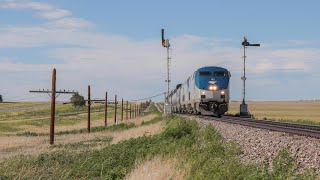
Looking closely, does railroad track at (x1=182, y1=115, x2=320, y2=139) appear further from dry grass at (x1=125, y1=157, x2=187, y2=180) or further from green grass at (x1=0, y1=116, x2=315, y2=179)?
dry grass at (x1=125, y1=157, x2=187, y2=180)

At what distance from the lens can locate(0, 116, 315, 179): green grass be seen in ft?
32.8

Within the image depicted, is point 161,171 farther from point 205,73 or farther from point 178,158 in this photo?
point 205,73

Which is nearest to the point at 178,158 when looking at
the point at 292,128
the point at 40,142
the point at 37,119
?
the point at 292,128

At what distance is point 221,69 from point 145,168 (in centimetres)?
2908

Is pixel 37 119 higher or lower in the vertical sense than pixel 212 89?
lower

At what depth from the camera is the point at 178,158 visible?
14.4 metres

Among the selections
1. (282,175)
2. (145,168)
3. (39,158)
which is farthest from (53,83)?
(282,175)

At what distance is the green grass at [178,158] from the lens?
10.0 meters

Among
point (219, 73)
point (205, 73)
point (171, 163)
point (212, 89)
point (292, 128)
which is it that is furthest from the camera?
point (219, 73)

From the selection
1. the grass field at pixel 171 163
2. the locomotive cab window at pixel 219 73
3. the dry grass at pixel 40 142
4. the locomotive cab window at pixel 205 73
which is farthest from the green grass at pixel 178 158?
the locomotive cab window at pixel 219 73

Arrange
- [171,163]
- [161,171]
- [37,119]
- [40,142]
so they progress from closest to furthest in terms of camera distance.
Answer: [161,171], [171,163], [40,142], [37,119]

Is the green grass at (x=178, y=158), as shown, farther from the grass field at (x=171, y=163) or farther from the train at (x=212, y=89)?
the train at (x=212, y=89)

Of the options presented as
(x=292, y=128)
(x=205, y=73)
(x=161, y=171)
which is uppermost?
(x=205, y=73)

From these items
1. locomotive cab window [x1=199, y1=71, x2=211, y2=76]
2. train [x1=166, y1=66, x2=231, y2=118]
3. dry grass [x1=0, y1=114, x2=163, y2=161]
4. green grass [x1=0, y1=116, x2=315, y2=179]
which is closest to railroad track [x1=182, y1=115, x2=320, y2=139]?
green grass [x1=0, y1=116, x2=315, y2=179]
